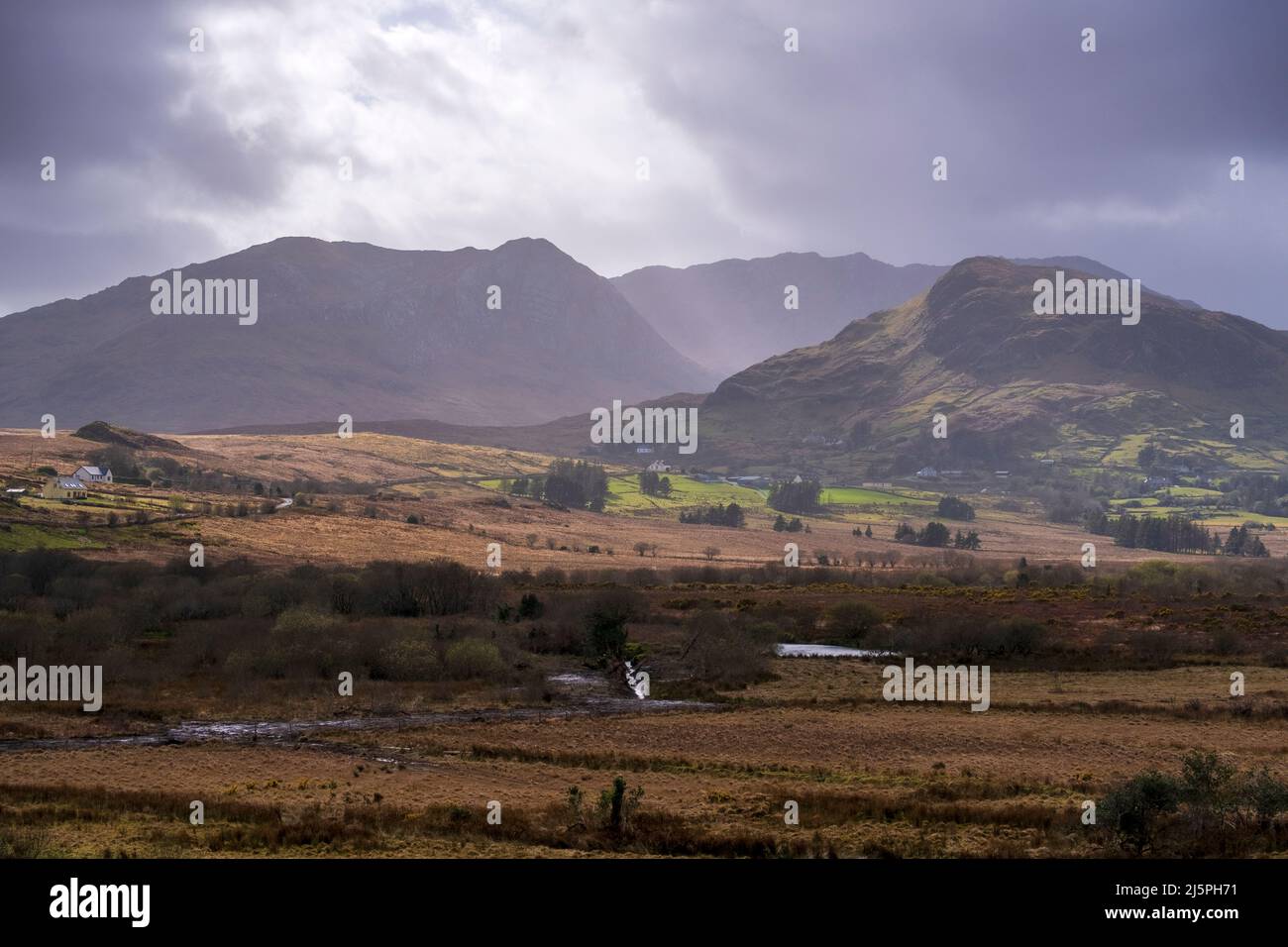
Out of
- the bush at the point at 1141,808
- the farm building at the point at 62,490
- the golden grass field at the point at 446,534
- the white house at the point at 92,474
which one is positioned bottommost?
the bush at the point at 1141,808

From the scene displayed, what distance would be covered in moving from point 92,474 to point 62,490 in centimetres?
1938

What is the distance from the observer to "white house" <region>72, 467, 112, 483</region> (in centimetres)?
13850

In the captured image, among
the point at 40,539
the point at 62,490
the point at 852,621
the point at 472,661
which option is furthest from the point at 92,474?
the point at 852,621

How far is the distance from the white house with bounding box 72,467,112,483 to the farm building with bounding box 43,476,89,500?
6.81 metres

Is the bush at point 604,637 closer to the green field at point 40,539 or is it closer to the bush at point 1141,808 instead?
the bush at point 1141,808

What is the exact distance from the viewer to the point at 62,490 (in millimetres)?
124625

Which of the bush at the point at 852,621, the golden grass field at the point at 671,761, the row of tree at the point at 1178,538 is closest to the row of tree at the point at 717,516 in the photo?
the row of tree at the point at 1178,538

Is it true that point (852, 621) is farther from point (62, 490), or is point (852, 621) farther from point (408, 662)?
point (62, 490)

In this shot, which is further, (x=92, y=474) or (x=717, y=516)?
(x=717, y=516)

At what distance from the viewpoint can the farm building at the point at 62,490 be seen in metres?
122

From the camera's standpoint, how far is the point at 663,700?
53.9 meters

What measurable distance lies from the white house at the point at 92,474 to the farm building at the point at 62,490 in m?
6.81

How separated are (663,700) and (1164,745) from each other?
23.9 m
